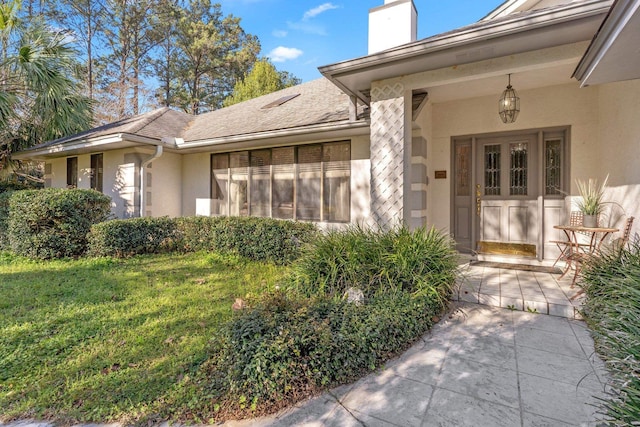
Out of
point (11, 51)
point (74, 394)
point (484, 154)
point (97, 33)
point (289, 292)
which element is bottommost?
point (74, 394)

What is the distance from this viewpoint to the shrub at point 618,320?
168 cm

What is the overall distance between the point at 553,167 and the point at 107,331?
21.9 ft

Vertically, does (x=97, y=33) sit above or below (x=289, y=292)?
above

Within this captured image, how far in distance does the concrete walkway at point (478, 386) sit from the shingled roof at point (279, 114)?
14.6 ft

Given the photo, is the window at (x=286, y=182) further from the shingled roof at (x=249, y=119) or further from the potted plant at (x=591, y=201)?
the potted plant at (x=591, y=201)

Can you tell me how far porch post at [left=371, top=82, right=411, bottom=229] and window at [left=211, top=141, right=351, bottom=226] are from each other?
2140 millimetres

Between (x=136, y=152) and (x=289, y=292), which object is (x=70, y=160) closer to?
(x=136, y=152)

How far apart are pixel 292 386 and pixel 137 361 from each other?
1.47 metres

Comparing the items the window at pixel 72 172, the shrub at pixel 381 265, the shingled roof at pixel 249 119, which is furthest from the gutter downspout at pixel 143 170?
the shrub at pixel 381 265

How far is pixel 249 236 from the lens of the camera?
6.18m

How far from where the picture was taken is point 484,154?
5703 millimetres

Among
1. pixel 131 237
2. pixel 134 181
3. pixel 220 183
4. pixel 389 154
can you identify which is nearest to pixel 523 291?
pixel 389 154

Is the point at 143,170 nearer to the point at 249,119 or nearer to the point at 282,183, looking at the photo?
the point at 249,119

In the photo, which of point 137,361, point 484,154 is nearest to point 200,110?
point 484,154
